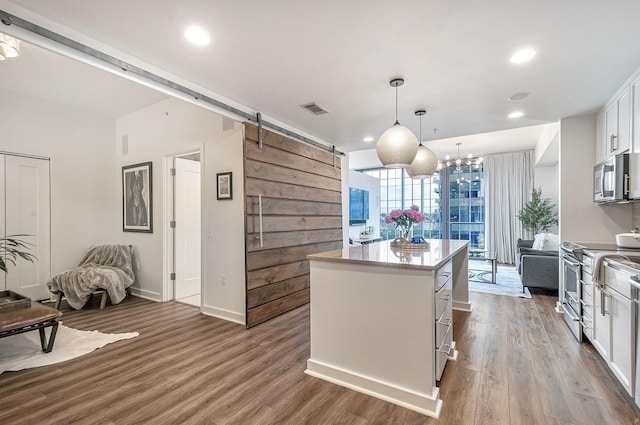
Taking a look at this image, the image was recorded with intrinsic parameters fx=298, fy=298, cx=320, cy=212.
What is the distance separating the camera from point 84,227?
473cm

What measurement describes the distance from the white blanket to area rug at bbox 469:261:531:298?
5.44 meters

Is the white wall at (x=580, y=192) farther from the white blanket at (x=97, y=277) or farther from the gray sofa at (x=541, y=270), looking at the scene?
the white blanket at (x=97, y=277)

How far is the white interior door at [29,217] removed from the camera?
4.06m

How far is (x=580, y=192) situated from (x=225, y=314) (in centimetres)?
462

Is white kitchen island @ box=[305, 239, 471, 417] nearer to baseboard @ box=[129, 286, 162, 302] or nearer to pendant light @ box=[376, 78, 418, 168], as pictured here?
pendant light @ box=[376, 78, 418, 168]

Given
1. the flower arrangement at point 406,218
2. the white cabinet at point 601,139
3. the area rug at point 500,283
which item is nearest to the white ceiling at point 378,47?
the white cabinet at point 601,139

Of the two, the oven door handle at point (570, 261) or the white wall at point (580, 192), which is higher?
the white wall at point (580, 192)

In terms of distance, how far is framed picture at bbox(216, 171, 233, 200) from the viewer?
357 cm

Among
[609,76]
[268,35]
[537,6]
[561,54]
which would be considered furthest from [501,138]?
[268,35]

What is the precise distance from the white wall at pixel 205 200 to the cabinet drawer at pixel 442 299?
219 cm

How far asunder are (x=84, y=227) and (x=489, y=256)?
23.2 ft

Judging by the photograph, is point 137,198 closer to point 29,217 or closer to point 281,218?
point 29,217

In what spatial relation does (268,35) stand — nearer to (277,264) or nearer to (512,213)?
(277,264)

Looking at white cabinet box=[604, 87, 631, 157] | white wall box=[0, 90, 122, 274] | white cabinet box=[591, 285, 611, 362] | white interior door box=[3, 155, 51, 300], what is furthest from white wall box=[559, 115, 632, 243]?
white interior door box=[3, 155, 51, 300]
